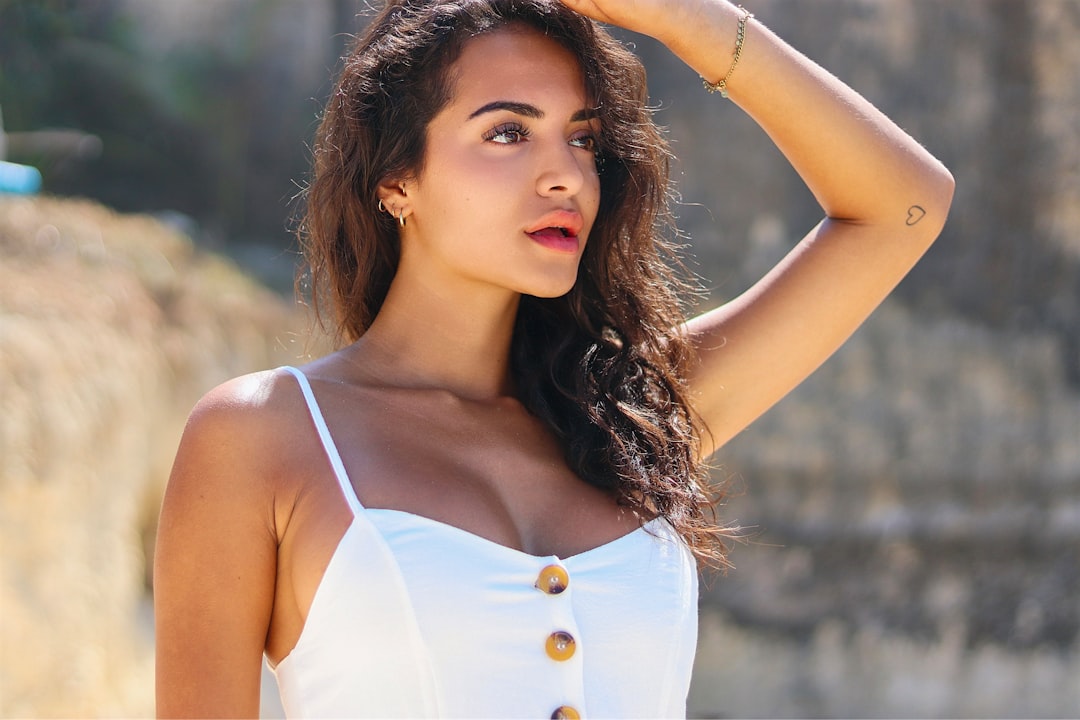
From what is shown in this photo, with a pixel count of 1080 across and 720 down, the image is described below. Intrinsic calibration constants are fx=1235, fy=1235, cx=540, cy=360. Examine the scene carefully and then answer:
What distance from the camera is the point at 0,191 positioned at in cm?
582

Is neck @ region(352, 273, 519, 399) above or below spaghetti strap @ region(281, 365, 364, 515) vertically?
above

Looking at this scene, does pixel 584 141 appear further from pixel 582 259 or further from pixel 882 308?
pixel 882 308

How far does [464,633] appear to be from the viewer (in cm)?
137

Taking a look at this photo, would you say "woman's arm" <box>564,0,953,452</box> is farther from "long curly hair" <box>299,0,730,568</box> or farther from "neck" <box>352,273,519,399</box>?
"neck" <box>352,273,519,399</box>

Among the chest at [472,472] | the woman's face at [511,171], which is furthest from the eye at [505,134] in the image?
the chest at [472,472]

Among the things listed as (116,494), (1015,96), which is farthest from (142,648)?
(1015,96)

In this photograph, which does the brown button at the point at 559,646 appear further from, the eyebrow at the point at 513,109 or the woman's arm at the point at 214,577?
the eyebrow at the point at 513,109

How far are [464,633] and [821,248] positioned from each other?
84cm

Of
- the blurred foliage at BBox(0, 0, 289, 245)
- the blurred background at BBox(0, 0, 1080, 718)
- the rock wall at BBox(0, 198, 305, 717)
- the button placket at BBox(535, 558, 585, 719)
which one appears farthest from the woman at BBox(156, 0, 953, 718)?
the blurred foliage at BBox(0, 0, 289, 245)

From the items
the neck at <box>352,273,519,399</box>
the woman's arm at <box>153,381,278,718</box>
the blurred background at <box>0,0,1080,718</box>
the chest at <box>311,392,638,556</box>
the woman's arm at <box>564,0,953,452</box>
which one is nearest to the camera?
the woman's arm at <box>153,381,278,718</box>

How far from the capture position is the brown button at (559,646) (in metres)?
1.39

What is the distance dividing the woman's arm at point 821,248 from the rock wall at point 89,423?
2.27 metres

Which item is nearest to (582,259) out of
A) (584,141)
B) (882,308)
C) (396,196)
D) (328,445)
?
(584,141)

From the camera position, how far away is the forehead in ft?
5.24
